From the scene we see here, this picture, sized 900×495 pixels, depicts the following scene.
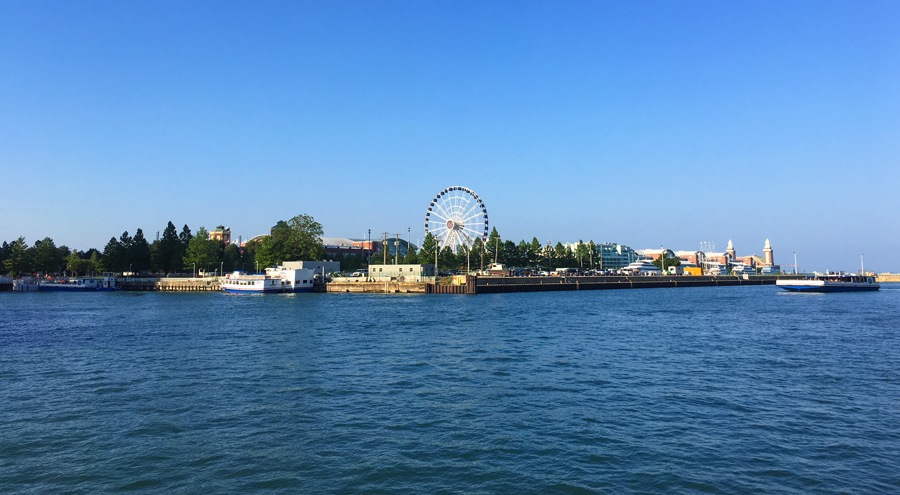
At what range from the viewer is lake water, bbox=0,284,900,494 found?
1411cm

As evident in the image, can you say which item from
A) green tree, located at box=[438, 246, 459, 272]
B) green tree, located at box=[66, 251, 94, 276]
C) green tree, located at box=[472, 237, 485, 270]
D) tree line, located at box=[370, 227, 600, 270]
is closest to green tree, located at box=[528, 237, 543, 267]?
tree line, located at box=[370, 227, 600, 270]

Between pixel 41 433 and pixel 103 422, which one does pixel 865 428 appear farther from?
pixel 41 433

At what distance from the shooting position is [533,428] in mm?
18250

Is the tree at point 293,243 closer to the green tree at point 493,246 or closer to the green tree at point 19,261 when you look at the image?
the green tree at point 493,246

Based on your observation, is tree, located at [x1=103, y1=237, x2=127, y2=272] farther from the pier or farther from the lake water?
the lake water

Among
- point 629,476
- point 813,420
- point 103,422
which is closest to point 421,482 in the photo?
point 629,476

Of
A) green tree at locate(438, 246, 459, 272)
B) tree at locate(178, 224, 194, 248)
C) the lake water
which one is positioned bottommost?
the lake water

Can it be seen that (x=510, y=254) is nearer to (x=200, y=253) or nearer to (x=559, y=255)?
(x=559, y=255)

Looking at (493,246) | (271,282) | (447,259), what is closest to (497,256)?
(493,246)

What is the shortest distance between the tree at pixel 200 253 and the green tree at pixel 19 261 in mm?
38881

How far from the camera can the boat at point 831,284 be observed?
4400 inches

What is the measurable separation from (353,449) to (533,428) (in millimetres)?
5822

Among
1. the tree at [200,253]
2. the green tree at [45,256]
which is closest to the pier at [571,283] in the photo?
the tree at [200,253]

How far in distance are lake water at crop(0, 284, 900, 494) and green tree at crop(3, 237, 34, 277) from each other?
122043 mm
